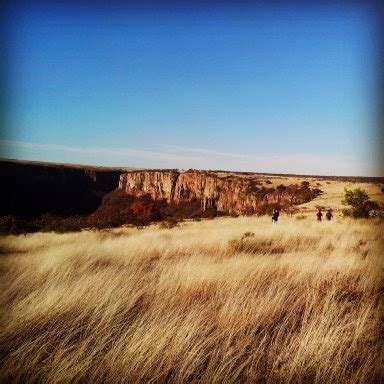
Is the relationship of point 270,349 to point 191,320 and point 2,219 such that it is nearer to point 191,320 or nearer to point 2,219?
point 191,320

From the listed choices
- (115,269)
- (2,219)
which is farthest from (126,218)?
(115,269)

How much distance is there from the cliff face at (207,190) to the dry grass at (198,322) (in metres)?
43.3

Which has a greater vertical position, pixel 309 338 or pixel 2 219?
pixel 309 338

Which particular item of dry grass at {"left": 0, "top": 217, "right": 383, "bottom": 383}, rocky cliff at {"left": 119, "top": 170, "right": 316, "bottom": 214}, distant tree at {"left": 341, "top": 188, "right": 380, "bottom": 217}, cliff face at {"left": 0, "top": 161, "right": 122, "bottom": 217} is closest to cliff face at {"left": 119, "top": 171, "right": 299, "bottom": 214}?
rocky cliff at {"left": 119, "top": 170, "right": 316, "bottom": 214}

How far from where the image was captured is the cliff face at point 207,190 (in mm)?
59744

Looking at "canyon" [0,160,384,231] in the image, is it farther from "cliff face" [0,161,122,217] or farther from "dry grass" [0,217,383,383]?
"dry grass" [0,217,383,383]

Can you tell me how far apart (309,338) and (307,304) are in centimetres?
72

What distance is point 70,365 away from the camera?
9.65ft

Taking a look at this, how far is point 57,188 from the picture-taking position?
266ft

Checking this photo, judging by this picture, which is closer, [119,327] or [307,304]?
[119,327]

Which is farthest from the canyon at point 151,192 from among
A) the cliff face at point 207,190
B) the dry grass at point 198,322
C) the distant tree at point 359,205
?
the dry grass at point 198,322

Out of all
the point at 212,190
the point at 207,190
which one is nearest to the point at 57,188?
the point at 207,190

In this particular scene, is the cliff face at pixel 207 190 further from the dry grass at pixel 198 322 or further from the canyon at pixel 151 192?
the dry grass at pixel 198 322

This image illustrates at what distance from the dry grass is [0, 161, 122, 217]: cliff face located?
123 ft
